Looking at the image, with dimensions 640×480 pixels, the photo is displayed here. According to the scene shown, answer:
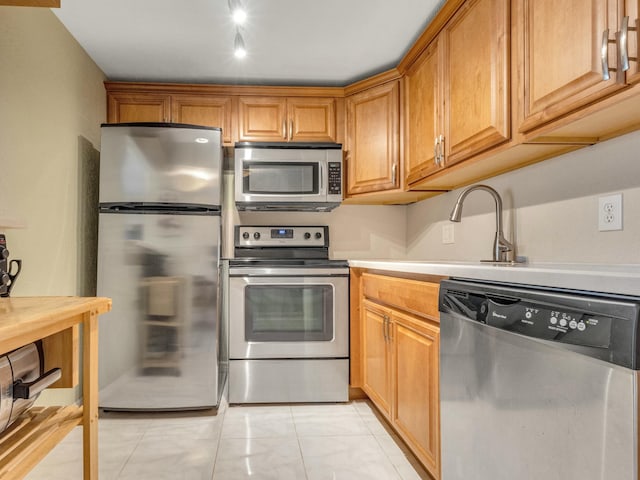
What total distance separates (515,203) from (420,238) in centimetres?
113

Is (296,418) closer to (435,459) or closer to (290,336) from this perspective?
(290,336)

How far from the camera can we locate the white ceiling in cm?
210

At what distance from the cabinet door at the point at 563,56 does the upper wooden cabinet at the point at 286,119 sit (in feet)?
5.57

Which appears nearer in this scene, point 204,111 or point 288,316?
point 288,316

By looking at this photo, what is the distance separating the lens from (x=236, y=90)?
298cm

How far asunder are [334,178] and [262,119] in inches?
26.5

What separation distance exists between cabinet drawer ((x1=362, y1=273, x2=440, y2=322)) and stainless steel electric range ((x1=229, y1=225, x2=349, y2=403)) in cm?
33

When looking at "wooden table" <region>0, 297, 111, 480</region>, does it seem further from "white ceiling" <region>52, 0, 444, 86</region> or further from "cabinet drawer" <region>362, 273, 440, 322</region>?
"white ceiling" <region>52, 0, 444, 86</region>

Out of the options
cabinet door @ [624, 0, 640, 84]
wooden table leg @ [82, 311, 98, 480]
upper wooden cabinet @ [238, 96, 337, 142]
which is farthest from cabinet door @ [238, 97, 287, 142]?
cabinet door @ [624, 0, 640, 84]

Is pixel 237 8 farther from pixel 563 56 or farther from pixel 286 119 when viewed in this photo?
pixel 563 56

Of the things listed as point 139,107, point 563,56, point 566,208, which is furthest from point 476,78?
point 139,107

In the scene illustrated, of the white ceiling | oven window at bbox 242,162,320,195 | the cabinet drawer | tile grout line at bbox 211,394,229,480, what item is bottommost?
tile grout line at bbox 211,394,229,480

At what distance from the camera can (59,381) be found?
1.36 metres

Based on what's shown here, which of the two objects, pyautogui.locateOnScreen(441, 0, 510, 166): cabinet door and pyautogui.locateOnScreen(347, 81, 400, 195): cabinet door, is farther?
pyautogui.locateOnScreen(347, 81, 400, 195): cabinet door
